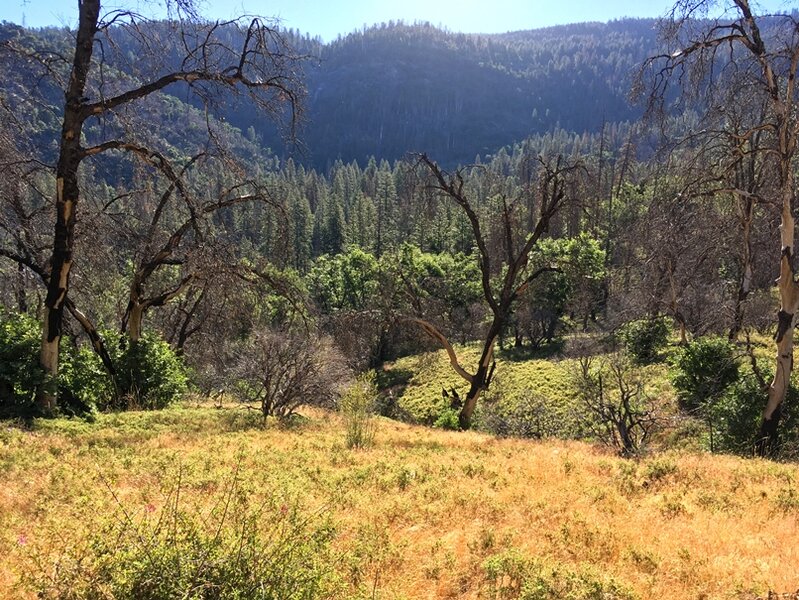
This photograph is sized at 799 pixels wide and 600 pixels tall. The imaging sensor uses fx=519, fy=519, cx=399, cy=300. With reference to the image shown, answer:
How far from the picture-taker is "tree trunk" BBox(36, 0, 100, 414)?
7133 mm

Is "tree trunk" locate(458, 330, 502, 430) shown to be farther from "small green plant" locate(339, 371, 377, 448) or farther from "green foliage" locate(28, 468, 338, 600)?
"green foliage" locate(28, 468, 338, 600)

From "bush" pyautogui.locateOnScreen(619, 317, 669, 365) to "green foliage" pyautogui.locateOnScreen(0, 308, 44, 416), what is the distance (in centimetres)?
2201

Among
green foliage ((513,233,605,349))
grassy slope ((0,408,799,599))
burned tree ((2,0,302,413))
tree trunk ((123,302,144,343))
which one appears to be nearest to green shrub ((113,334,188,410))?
tree trunk ((123,302,144,343))

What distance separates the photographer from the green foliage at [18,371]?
7.88 m

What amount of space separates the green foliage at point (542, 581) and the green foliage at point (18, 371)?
748 centimetres

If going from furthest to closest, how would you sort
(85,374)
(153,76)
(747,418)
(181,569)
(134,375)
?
(134,375) < (747,418) < (85,374) < (153,76) < (181,569)

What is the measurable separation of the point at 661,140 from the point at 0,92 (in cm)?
1046

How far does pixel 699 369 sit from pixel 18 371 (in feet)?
51.6

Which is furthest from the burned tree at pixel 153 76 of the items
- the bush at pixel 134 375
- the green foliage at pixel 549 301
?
the green foliage at pixel 549 301

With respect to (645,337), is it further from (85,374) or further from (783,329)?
(85,374)

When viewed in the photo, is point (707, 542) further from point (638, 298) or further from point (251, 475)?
point (638, 298)

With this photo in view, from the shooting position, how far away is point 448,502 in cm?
544

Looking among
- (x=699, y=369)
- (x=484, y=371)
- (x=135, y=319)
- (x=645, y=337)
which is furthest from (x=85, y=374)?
(x=645, y=337)

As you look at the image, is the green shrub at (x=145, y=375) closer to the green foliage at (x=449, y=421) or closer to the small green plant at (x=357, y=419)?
the small green plant at (x=357, y=419)
